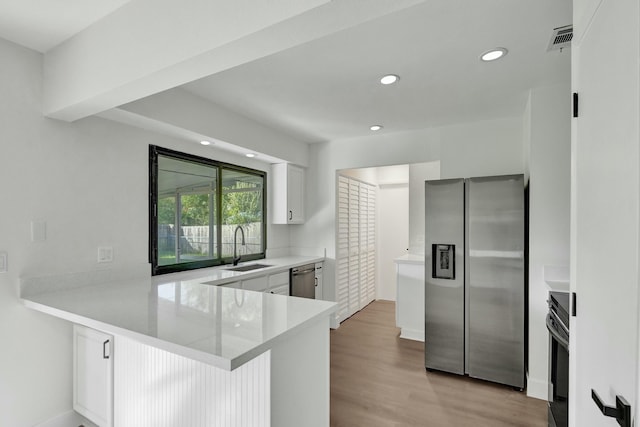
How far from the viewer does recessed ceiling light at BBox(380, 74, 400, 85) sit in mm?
2374

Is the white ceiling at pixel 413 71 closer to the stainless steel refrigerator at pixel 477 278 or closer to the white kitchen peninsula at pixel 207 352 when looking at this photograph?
the stainless steel refrigerator at pixel 477 278

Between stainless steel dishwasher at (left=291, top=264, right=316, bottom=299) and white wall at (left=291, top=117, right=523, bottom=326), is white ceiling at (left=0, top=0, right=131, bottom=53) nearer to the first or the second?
stainless steel dishwasher at (left=291, top=264, right=316, bottom=299)

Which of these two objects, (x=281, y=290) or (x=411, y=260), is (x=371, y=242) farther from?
(x=281, y=290)

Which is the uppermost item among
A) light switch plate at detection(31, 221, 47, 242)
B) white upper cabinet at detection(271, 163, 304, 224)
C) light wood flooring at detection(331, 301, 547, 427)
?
white upper cabinet at detection(271, 163, 304, 224)

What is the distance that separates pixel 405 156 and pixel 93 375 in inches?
141

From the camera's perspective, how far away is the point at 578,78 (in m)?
1.20

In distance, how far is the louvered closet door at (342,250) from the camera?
4301 millimetres

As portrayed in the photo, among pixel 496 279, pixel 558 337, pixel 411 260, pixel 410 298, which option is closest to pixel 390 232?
pixel 411 260

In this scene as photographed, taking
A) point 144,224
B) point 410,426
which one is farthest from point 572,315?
point 144,224

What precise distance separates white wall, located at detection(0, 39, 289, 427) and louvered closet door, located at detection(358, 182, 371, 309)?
10.9ft

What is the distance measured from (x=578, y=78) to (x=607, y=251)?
2.40ft

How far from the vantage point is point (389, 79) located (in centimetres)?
242

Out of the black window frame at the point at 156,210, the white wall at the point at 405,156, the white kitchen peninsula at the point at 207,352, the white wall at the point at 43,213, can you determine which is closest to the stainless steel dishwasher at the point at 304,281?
the white wall at the point at 405,156

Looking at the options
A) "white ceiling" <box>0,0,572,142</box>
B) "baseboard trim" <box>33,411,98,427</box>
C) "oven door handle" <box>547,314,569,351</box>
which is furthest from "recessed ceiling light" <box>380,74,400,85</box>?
"baseboard trim" <box>33,411,98,427</box>
